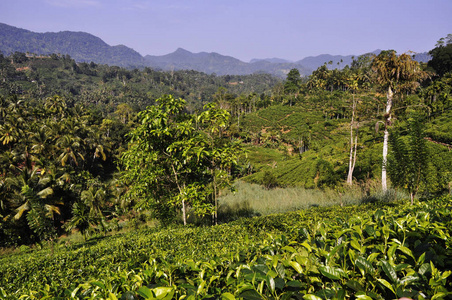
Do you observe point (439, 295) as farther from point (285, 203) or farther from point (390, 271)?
point (285, 203)

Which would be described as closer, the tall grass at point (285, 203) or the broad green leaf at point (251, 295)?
the broad green leaf at point (251, 295)

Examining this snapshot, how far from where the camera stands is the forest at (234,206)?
1297 mm

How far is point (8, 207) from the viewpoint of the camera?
19.0 m

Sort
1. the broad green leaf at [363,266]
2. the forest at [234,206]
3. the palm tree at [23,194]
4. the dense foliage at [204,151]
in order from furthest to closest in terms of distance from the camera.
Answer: the palm tree at [23,194] < the dense foliage at [204,151] < the forest at [234,206] < the broad green leaf at [363,266]

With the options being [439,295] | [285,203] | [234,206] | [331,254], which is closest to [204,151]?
[331,254]

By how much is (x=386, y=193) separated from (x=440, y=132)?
1823 cm

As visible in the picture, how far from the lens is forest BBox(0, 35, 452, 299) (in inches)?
51.1

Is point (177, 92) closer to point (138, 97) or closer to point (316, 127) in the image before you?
point (138, 97)

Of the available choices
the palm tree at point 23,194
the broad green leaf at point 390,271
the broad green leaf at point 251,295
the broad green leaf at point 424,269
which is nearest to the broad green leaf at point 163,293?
the broad green leaf at point 251,295

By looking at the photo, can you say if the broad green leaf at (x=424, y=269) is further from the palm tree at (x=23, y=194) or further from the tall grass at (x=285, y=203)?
the palm tree at (x=23, y=194)

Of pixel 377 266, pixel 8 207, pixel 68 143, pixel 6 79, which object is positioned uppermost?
pixel 6 79

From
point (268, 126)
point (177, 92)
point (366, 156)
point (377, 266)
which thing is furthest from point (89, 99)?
point (377, 266)

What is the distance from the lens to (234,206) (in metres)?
9.43

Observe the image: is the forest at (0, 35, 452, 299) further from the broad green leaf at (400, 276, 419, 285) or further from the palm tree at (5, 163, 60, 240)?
the palm tree at (5, 163, 60, 240)
